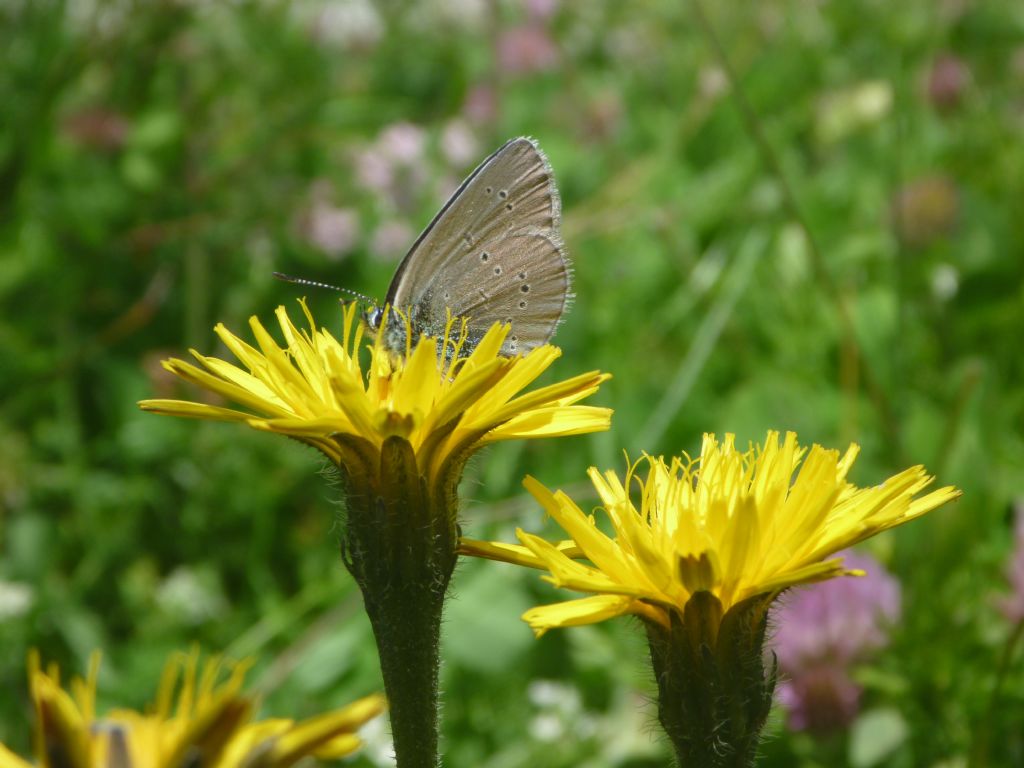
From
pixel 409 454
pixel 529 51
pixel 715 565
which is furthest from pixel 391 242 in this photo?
pixel 715 565

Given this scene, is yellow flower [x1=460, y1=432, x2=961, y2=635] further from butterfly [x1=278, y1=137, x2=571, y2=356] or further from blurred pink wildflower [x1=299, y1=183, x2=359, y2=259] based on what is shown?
blurred pink wildflower [x1=299, y1=183, x2=359, y2=259]

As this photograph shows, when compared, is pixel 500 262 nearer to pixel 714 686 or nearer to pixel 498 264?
pixel 498 264

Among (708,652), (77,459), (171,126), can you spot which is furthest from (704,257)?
(708,652)

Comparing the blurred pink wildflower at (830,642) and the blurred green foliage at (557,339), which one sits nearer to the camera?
the blurred pink wildflower at (830,642)

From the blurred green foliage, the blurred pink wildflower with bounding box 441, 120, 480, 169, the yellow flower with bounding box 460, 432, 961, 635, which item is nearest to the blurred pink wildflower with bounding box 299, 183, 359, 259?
the blurred green foliage

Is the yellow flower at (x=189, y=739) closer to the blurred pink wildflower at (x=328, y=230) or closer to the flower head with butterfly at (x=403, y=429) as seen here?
the flower head with butterfly at (x=403, y=429)

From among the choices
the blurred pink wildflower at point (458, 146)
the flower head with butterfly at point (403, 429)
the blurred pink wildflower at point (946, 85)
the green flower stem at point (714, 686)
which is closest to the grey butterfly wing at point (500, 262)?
the flower head with butterfly at point (403, 429)
